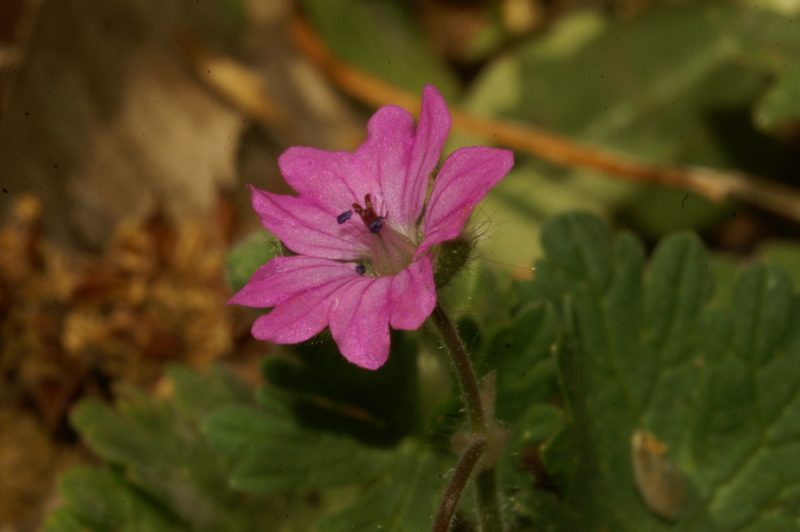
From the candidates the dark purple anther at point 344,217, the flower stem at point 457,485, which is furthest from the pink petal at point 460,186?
the flower stem at point 457,485

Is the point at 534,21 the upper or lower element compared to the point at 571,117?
upper

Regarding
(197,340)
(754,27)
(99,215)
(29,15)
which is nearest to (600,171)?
(754,27)

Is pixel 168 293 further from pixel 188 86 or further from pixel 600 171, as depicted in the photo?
pixel 600 171

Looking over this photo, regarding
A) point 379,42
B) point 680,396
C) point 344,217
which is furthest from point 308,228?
point 379,42

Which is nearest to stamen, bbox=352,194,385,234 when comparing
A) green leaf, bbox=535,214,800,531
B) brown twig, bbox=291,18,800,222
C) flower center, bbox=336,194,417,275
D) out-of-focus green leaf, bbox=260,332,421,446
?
flower center, bbox=336,194,417,275

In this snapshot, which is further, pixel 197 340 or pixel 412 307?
pixel 197 340

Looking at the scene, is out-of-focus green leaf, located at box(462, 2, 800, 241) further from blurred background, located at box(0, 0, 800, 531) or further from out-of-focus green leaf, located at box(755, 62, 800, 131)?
out-of-focus green leaf, located at box(755, 62, 800, 131)

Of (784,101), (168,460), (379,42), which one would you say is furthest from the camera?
(379,42)

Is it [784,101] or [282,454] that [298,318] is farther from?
[784,101]
